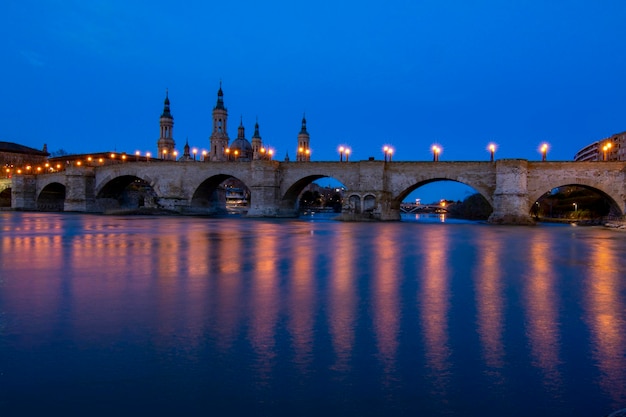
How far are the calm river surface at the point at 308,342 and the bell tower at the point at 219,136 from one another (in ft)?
300

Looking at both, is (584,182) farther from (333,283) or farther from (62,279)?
(62,279)

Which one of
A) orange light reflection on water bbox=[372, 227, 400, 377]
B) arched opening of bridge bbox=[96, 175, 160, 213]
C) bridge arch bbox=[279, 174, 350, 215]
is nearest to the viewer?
orange light reflection on water bbox=[372, 227, 400, 377]

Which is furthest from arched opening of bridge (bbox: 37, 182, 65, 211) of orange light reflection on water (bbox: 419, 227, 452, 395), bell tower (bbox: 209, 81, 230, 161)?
orange light reflection on water (bbox: 419, 227, 452, 395)

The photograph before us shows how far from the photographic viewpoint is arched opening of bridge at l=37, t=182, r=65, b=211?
67812 millimetres

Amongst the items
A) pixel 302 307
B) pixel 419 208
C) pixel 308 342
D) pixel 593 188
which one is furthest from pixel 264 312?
pixel 419 208

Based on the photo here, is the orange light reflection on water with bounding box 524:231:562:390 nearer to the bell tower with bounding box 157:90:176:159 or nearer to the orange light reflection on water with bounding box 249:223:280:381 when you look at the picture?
the orange light reflection on water with bounding box 249:223:280:381

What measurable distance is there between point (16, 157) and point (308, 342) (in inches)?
4128

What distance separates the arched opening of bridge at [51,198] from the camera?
67.8m

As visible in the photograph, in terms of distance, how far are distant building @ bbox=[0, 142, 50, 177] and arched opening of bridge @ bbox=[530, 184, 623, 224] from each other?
8483cm

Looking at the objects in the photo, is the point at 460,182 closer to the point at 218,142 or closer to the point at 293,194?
the point at 293,194

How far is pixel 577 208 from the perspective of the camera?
177 feet

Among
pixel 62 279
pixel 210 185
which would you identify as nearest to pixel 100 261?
pixel 62 279

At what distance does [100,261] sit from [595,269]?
12.9 m

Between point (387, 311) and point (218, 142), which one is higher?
point (218, 142)
